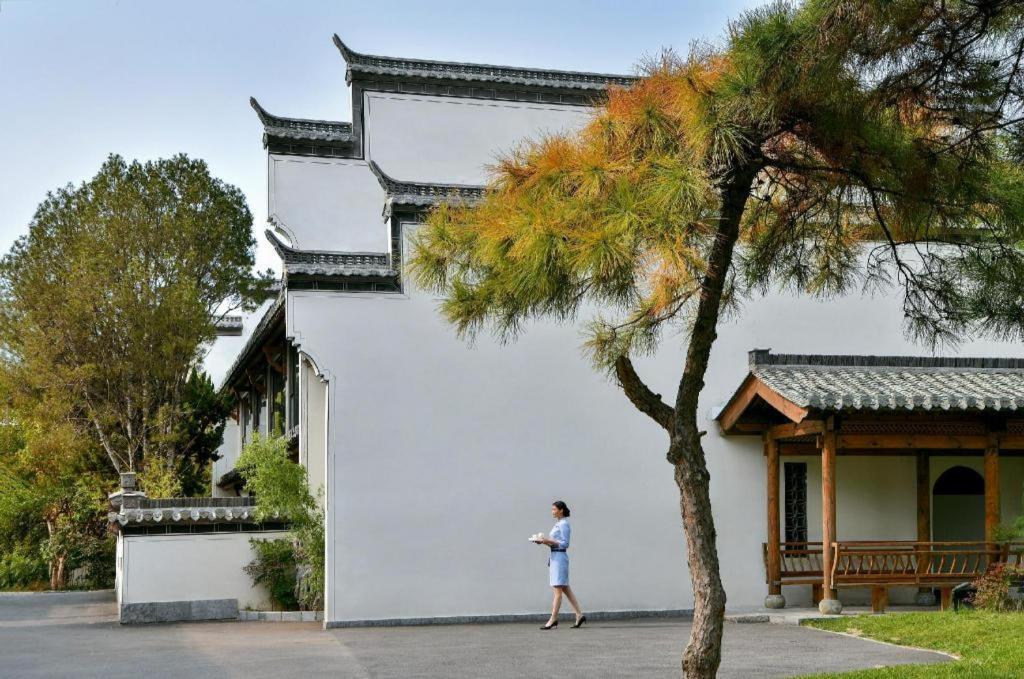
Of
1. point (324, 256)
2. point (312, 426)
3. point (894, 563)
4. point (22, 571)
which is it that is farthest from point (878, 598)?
point (22, 571)

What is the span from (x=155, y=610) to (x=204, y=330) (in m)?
8.03

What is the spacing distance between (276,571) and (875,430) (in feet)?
26.4

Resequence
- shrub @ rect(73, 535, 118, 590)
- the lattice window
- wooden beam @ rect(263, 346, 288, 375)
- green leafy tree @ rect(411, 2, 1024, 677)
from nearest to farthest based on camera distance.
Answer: green leafy tree @ rect(411, 2, 1024, 677) < the lattice window < wooden beam @ rect(263, 346, 288, 375) < shrub @ rect(73, 535, 118, 590)

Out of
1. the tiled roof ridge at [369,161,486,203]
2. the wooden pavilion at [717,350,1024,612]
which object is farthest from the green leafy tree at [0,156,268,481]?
the wooden pavilion at [717,350,1024,612]

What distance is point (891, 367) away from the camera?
15945 mm

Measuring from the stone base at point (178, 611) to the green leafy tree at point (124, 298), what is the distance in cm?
742

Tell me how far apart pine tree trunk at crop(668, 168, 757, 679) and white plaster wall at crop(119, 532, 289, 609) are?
9.79m

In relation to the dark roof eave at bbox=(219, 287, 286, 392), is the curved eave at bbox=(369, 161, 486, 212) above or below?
above

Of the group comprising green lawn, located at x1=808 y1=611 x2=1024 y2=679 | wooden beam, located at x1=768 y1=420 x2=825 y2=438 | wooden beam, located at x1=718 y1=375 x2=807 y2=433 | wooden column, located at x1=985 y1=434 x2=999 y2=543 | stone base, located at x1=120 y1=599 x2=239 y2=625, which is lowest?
stone base, located at x1=120 y1=599 x2=239 y2=625

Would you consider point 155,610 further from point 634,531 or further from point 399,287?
point 634,531

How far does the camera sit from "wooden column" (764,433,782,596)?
15.1 metres

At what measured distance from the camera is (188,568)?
1591 centimetres

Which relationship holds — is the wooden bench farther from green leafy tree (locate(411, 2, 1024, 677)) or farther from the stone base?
the stone base

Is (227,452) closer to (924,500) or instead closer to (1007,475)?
(924,500)
